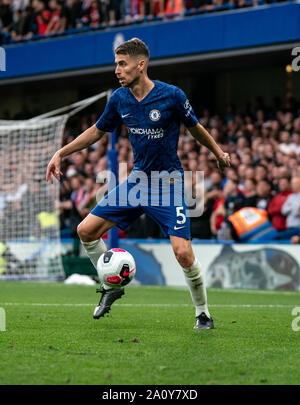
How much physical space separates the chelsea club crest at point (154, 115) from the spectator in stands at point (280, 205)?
7.10m

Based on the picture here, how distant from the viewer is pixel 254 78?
73.7ft

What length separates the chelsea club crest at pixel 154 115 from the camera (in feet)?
22.4

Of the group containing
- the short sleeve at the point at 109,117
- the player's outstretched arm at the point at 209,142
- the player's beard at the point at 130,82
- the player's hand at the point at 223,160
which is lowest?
the player's hand at the point at 223,160

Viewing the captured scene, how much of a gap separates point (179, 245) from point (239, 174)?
29.1 ft

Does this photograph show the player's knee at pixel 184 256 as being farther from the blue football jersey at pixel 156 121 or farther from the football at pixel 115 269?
the blue football jersey at pixel 156 121

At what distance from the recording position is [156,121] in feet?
22.4

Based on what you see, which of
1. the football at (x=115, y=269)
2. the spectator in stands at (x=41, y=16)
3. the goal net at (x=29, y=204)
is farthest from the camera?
the spectator in stands at (x=41, y=16)

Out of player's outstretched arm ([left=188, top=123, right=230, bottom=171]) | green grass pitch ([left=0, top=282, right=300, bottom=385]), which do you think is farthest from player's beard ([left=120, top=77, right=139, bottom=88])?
green grass pitch ([left=0, top=282, right=300, bottom=385])

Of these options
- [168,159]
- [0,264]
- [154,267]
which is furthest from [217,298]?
[0,264]

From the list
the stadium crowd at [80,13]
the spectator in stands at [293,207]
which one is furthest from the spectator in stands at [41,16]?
the spectator in stands at [293,207]

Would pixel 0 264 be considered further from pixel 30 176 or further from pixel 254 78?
pixel 254 78

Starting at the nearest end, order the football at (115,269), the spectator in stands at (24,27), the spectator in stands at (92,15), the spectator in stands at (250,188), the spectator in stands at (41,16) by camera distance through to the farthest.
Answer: the football at (115,269) < the spectator in stands at (250,188) < the spectator in stands at (92,15) < the spectator in stands at (41,16) < the spectator in stands at (24,27)

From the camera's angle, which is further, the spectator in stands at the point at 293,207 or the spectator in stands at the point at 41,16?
the spectator in stands at the point at 41,16

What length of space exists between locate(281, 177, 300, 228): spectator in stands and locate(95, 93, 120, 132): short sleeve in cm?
674
